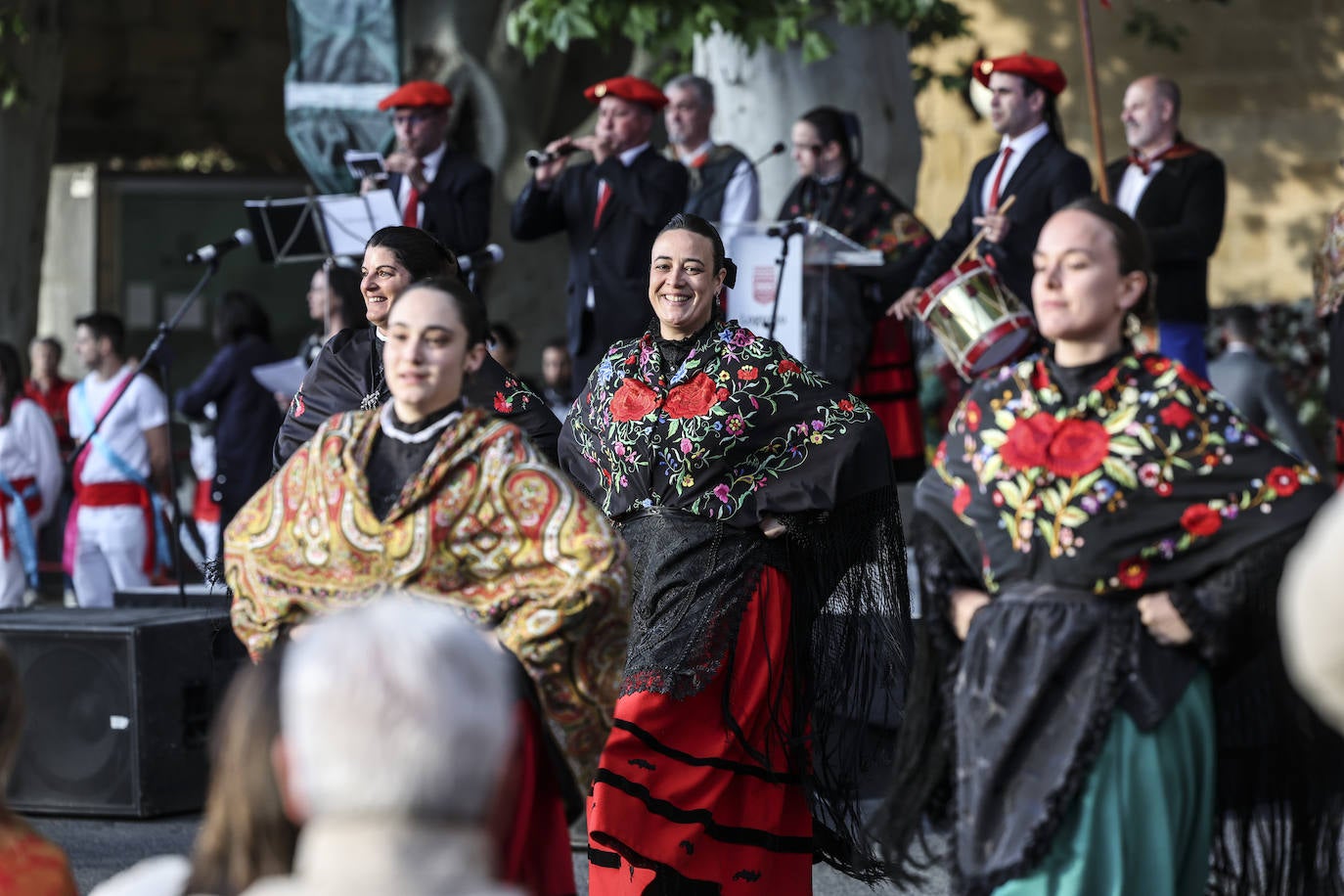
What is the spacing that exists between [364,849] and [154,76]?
1641 cm

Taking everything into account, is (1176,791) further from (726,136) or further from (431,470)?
(726,136)

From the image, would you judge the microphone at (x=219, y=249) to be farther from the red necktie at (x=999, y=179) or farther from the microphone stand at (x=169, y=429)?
the red necktie at (x=999, y=179)

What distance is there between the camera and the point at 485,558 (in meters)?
3.87

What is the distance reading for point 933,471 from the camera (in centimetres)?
429

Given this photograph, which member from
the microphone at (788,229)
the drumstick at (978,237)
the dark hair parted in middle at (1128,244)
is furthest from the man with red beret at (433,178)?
the dark hair parted in middle at (1128,244)

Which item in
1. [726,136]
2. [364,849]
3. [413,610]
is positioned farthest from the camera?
[726,136]

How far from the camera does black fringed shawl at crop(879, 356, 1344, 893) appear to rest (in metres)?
3.94

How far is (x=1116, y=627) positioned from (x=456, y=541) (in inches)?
48.2


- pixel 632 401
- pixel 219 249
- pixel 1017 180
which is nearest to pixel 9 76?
pixel 219 249

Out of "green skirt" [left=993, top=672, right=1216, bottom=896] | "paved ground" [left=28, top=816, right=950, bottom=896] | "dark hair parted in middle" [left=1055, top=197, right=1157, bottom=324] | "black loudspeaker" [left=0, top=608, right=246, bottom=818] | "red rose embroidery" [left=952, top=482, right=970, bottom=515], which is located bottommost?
"paved ground" [left=28, top=816, right=950, bottom=896]

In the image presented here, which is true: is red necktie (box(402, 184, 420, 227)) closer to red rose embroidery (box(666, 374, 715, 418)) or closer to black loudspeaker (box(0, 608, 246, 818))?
black loudspeaker (box(0, 608, 246, 818))

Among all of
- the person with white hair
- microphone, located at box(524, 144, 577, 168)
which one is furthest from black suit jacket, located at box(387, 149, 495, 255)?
the person with white hair

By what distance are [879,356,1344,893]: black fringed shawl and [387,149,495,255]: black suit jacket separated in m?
5.39

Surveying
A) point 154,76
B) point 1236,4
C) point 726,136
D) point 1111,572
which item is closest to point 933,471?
point 1111,572
